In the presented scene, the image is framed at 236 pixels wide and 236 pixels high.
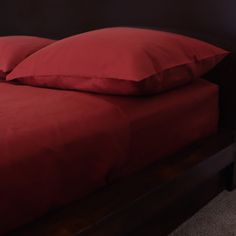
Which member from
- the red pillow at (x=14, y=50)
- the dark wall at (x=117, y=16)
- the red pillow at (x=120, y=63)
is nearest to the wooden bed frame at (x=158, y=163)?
the dark wall at (x=117, y=16)

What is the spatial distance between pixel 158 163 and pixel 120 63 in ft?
1.13

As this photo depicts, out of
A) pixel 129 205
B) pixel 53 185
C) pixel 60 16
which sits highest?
pixel 60 16

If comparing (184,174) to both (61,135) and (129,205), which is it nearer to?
(129,205)

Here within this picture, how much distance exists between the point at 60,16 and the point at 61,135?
4.84 ft

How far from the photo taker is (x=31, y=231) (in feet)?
2.62

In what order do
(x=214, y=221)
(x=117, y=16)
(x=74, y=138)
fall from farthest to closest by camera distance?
(x=117, y=16)
(x=214, y=221)
(x=74, y=138)

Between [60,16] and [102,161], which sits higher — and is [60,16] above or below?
above

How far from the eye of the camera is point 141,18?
72.2 inches

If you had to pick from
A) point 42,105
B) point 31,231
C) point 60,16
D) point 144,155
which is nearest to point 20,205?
point 31,231

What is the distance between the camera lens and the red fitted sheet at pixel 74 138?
0.80m

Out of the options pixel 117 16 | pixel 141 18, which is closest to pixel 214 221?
pixel 141 18

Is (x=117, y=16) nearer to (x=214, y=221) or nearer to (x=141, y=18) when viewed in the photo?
(x=141, y=18)

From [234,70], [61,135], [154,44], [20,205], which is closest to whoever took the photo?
[20,205]

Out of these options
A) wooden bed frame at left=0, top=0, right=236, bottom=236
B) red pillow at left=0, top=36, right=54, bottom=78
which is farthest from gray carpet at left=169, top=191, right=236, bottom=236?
red pillow at left=0, top=36, right=54, bottom=78
